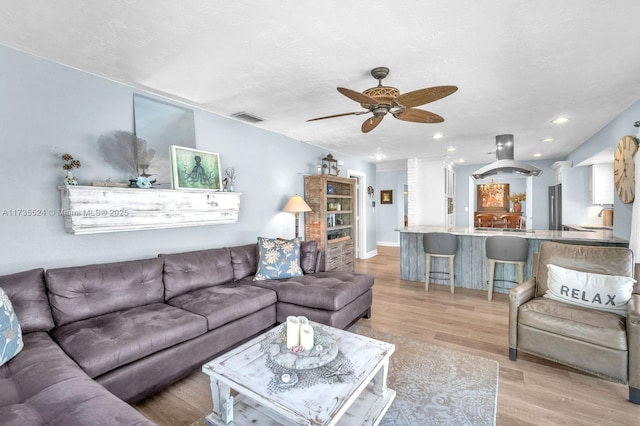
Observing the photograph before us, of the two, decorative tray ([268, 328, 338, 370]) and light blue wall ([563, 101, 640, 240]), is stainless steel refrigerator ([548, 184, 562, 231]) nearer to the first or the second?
light blue wall ([563, 101, 640, 240])

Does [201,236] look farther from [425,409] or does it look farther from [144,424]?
[425,409]

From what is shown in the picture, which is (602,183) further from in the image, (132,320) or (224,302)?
(132,320)

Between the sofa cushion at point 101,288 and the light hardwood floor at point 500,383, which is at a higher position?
the sofa cushion at point 101,288

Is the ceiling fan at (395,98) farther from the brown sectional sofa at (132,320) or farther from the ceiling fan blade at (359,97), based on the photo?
the brown sectional sofa at (132,320)

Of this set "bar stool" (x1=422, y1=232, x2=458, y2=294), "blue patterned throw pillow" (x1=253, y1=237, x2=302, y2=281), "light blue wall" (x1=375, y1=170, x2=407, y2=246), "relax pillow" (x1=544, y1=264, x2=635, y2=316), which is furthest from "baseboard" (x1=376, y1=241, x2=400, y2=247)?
"relax pillow" (x1=544, y1=264, x2=635, y2=316)

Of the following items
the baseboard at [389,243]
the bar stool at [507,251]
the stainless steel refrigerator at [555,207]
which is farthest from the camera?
the baseboard at [389,243]

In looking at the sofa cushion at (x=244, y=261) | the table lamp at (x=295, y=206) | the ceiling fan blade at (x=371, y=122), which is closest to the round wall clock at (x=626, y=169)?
the ceiling fan blade at (x=371, y=122)

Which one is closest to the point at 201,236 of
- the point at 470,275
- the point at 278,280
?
the point at 278,280

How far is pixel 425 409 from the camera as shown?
1898mm

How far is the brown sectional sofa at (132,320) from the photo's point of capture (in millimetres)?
1323

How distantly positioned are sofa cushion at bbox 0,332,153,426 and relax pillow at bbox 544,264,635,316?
306 centimetres

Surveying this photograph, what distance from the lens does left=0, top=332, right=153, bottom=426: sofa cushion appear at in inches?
45.9

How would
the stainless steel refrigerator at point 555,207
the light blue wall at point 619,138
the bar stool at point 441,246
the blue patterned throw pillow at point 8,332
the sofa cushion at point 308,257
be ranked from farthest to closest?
the stainless steel refrigerator at point 555,207 < the bar stool at point 441,246 < the sofa cushion at point 308,257 < the light blue wall at point 619,138 < the blue patterned throw pillow at point 8,332

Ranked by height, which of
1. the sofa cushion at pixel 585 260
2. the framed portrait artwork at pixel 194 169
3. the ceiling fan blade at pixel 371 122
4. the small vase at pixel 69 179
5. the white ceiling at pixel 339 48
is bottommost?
the sofa cushion at pixel 585 260
